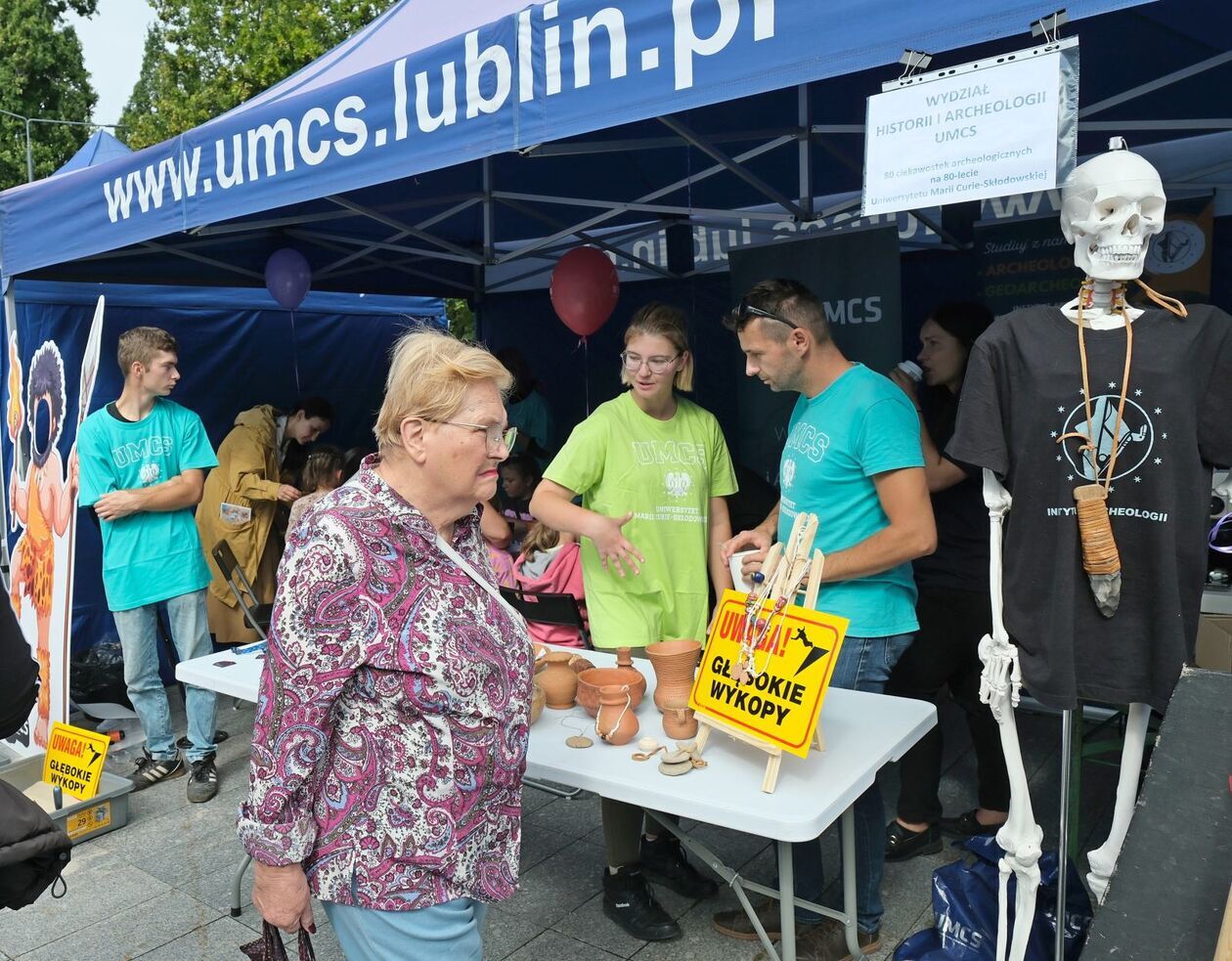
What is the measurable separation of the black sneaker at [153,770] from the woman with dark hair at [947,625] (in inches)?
113

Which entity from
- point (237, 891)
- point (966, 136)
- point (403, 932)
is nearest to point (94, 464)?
point (237, 891)

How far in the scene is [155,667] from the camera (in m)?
3.86

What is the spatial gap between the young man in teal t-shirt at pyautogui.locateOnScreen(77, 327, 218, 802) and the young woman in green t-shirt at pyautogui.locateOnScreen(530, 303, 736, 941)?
1.95 metres

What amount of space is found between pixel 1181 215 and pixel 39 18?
1868 cm

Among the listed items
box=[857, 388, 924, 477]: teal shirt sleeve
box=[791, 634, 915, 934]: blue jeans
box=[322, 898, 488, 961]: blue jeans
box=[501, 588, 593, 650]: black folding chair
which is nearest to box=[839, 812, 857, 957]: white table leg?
box=[791, 634, 915, 934]: blue jeans

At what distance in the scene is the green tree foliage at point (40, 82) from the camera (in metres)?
16.2

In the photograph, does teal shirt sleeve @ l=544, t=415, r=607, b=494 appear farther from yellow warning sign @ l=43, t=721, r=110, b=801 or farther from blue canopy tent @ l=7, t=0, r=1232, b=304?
yellow warning sign @ l=43, t=721, r=110, b=801

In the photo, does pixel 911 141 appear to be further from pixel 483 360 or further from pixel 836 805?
pixel 836 805

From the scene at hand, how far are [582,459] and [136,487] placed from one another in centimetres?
216

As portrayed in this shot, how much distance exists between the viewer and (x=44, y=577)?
3682mm

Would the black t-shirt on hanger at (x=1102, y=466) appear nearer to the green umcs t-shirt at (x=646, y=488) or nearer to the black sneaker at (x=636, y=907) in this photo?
the green umcs t-shirt at (x=646, y=488)

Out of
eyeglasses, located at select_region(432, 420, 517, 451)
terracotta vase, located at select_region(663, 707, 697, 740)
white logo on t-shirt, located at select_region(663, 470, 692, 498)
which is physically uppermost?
eyeglasses, located at select_region(432, 420, 517, 451)

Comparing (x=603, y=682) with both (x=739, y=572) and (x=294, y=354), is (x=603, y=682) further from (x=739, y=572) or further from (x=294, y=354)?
(x=294, y=354)

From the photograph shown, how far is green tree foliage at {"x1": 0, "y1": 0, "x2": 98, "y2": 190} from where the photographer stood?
638 inches
